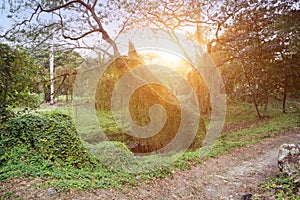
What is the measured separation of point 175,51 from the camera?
533 inches

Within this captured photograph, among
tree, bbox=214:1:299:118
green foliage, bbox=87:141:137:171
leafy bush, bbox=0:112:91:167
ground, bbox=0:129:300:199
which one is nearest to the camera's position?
ground, bbox=0:129:300:199

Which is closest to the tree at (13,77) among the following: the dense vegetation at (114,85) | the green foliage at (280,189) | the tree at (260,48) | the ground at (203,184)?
the dense vegetation at (114,85)

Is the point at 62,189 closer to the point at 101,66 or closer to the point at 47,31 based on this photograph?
the point at 101,66

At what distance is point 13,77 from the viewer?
3916mm

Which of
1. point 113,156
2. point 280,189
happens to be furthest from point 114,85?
point 280,189

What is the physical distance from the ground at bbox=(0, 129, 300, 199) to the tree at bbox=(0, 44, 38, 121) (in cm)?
164

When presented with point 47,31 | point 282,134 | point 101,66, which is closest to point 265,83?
point 282,134

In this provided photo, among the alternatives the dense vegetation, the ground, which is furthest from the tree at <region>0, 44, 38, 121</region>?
the ground

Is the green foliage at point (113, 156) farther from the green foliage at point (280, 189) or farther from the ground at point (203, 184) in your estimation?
the green foliage at point (280, 189)

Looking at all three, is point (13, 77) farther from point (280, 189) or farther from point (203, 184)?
point (280, 189)

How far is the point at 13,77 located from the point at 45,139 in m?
1.26

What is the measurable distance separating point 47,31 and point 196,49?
29.3 ft

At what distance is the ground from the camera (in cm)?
302

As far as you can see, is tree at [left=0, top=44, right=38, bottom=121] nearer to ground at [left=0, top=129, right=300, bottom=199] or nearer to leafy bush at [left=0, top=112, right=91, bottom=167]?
leafy bush at [left=0, top=112, right=91, bottom=167]
